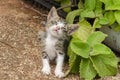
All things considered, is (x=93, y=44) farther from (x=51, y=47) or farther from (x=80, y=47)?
(x=51, y=47)

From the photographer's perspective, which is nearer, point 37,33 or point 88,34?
point 88,34

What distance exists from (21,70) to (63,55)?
1.51 feet

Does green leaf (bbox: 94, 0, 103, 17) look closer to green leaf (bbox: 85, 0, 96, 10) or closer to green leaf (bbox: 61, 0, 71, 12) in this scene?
green leaf (bbox: 85, 0, 96, 10)

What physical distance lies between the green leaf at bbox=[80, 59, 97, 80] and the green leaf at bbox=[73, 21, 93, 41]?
254 millimetres

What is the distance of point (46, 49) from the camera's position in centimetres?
396

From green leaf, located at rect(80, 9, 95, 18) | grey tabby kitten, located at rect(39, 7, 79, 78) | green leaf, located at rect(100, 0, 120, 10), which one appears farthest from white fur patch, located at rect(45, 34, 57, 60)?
green leaf, located at rect(100, 0, 120, 10)

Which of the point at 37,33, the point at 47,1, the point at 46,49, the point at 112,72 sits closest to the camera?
the point at 112,72

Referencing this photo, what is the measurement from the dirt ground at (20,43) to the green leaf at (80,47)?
0.90 feet

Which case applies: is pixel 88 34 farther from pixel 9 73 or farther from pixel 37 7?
pixel 37 7

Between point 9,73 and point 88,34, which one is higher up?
point 88,34

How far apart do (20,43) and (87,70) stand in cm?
91

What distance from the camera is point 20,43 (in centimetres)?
417

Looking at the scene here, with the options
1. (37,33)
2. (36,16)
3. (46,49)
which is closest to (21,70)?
(46,49)

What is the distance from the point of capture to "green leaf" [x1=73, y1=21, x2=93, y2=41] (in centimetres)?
380
